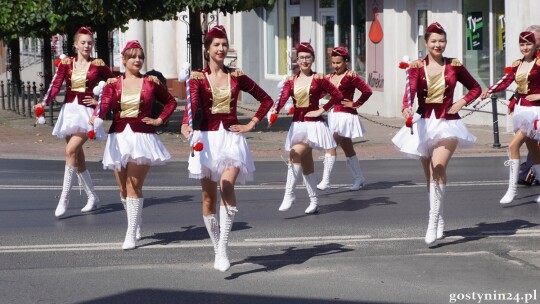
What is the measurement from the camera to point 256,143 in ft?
72.1

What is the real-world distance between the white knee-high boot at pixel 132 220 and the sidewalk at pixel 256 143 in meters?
9.36

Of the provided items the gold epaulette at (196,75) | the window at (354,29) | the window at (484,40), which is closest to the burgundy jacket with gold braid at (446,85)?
the gold epaulette at (196,75)

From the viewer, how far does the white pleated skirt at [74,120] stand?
12.7 m

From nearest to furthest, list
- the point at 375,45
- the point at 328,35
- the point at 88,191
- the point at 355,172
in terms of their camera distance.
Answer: the point at 88,191, the point at 355,172, the point at 375,45, the point at 328,35

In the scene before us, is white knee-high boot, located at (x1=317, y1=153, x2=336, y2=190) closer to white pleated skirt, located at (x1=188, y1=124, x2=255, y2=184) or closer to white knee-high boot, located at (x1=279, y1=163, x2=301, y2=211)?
white knee-high boot, located at (x1=279, y1=163, x2=301, y2=211)

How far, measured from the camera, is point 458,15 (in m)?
25.3

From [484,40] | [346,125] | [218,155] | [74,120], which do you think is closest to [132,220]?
[218,155]

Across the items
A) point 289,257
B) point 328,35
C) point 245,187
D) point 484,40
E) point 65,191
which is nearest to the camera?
point 289,257

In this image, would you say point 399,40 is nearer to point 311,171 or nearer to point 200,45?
point 200,45

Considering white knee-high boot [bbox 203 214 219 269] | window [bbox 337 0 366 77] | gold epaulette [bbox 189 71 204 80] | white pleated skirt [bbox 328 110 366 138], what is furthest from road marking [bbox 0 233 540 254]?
window [bbox 337 0 366 77]

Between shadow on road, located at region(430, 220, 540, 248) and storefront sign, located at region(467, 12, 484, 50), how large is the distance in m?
13.6

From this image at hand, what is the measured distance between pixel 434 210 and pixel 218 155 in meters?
2.20

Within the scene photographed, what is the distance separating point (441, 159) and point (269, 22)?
992 inches

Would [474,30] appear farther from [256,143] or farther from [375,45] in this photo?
[256,143]
